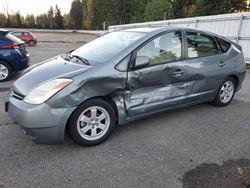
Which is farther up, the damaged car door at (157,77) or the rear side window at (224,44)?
the rear side window at (224,44)

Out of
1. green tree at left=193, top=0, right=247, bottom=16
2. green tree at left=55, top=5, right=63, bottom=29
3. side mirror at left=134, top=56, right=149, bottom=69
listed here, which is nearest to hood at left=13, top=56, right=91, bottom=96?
side mirror at left=134, top=56, right=149, bottom=69

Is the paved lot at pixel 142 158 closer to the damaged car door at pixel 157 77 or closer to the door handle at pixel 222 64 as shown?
the damaged car door at pixel 157 77

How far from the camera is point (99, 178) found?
2.53 meters

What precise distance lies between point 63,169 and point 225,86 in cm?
351

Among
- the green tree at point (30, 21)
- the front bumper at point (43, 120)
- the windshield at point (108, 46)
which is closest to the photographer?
the front bumper at point (43, 120)

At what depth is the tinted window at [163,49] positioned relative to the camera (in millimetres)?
3463

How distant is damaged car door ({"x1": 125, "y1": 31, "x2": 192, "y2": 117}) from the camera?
3299 millimetres

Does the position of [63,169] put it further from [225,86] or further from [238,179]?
[225,86]

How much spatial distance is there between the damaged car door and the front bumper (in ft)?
3.12

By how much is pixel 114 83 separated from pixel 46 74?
0.92 m

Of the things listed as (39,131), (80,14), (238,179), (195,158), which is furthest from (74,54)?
(80,14)

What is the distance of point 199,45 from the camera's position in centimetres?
412

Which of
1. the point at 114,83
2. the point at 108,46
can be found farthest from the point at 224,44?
the point at 114,83

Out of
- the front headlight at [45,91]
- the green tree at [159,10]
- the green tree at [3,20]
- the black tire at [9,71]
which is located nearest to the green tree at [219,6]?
the green tree at [159,10]
